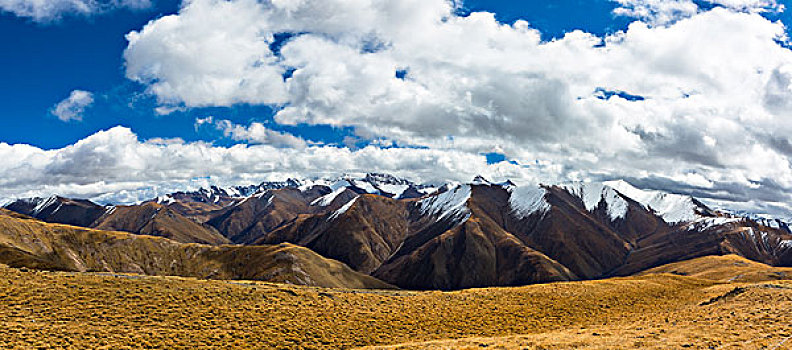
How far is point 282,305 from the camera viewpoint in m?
53.2

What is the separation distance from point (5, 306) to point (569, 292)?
228 ft

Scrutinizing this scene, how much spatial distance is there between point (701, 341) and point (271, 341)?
35.2 metres

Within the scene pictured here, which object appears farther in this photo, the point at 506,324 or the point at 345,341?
the point at 506,324

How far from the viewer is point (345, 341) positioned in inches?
1695

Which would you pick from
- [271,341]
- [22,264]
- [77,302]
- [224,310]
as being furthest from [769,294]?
[22,264]

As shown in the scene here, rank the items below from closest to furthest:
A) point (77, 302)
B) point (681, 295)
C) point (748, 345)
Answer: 1. point (748, 345)
2. point (77, 302)
3. point (681, 295)

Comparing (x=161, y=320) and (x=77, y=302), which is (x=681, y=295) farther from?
(x=77, y=302)

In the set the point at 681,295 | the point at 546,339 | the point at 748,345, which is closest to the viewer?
the point at 748,345

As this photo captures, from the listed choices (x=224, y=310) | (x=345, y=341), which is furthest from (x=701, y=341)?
(x=224, y=310)

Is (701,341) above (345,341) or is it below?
above

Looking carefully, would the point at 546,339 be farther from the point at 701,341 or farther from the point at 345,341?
the point at 345,341

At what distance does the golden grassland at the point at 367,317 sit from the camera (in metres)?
36.3

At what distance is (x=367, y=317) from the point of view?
51312mm

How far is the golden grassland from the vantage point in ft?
119
